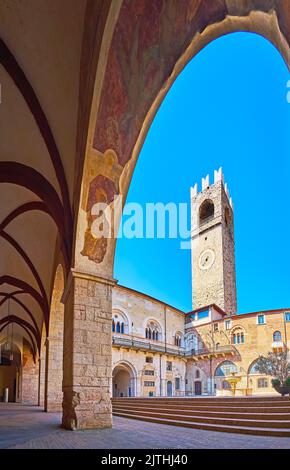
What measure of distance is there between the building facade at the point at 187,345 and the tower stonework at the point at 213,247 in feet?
3.14

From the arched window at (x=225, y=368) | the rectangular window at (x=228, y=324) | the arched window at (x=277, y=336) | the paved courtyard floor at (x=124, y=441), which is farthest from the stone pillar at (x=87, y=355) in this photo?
the rectangular window at (x=228, y=324)

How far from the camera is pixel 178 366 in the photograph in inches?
1442

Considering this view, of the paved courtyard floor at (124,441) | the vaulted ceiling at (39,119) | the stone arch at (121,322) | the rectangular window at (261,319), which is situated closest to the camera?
the paved courtyard floor at (124,441)

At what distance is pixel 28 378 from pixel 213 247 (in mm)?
27195

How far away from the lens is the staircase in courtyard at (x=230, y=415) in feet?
23.3

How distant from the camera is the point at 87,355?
25.0 feet

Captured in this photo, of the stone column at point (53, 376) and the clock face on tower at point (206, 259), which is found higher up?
the clock face on tower at point (206, 259)

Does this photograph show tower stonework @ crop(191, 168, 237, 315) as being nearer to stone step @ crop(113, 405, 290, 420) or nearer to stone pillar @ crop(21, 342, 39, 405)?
stone pillar @ crop(21, 342, 39, 405)

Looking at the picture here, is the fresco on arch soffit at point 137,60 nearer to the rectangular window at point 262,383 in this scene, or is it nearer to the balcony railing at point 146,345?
the balcony railing at point 146,345

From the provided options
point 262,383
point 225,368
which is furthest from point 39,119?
point 225,368

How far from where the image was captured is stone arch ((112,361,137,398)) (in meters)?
30.1

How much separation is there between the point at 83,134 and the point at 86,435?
16.8ft

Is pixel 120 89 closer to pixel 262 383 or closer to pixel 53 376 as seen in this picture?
pixel 53 376

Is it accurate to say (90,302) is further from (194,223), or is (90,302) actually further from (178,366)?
(194,223)
